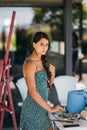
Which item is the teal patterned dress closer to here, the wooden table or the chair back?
the wooden table

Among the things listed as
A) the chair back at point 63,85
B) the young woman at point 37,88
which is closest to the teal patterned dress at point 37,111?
the young woman at point 37,88

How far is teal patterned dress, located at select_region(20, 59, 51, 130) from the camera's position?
296 cm

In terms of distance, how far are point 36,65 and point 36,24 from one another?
2888 millimetres

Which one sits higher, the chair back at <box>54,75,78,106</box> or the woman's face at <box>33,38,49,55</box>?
the woman's face at <box>33,38,49,55</box>

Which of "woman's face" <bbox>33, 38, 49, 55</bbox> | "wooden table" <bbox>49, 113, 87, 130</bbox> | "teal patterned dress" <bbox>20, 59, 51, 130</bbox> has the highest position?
"woman's face" <bbox>33, 38, 49, 55</bbox>

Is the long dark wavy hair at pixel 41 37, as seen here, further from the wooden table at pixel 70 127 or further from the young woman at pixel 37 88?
the wooden table at pixel 70 127

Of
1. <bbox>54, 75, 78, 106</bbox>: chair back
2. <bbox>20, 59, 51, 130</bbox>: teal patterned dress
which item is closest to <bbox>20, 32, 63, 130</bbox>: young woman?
<bbox>20, 59, 51, 130</bbox>: teal patterned dress

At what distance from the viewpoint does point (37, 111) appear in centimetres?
297

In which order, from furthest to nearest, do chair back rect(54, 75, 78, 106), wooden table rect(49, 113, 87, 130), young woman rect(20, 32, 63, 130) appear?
chair back rect(54, 75, 78, 106) < young woman rect(20, 32, 63, 130) < wooden table rect(49, 113, 87, 130)

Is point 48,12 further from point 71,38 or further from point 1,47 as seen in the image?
point 1,47

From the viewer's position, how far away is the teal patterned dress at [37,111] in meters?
2.96

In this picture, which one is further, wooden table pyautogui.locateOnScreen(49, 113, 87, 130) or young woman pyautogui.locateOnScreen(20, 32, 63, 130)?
young woman pyautogui.locateOnScreen(20, 32, 63, 130)

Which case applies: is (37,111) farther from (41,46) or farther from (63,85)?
(63,85)

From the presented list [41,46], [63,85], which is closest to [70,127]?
[41,46]
